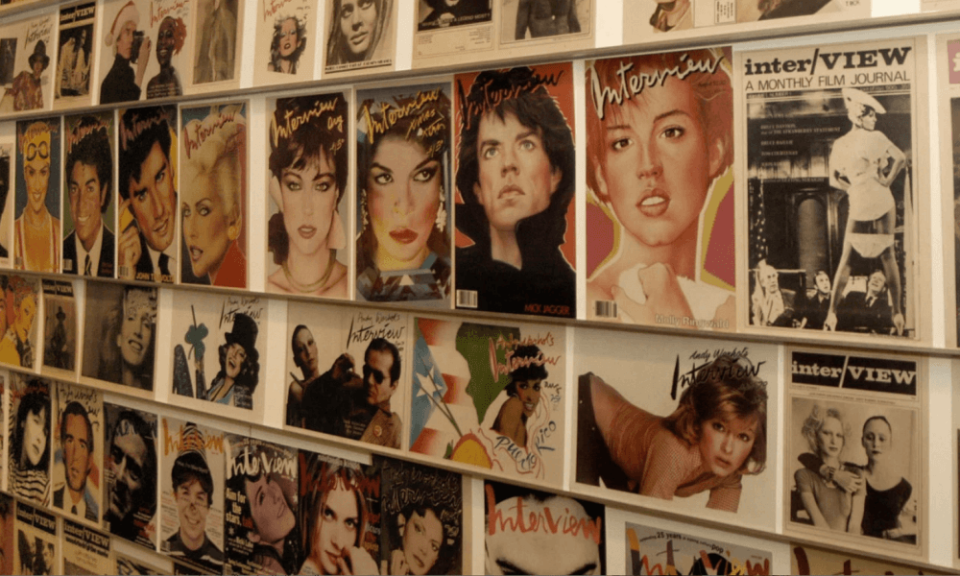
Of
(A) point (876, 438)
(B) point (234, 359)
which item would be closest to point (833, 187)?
(A) point (876, 438)

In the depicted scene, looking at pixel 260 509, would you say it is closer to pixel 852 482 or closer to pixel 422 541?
pixel 422 541

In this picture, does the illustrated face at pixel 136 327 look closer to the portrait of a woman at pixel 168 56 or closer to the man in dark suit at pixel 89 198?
the man in dark suit at pixel 89 198

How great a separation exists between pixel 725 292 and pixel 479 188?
1.66 feet

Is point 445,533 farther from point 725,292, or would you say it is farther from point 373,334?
point 725,292

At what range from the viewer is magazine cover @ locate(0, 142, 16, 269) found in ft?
7.67

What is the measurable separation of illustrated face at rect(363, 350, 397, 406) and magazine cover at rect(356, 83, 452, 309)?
128mm

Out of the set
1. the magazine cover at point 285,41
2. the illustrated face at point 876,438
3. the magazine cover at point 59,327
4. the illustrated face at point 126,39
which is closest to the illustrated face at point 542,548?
the illustrated face at point 876,438

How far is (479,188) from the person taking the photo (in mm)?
1443

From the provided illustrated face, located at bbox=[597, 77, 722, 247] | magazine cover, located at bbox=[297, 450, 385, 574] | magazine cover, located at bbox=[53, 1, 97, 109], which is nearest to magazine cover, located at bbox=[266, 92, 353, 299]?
magazine cover, located at bbox=[297, 450, 385, 574]

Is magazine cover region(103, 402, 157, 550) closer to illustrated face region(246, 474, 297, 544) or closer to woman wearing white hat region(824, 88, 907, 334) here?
illustrated face region(246, 474, 297, 544)

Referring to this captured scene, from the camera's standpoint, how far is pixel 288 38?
1.67 meters

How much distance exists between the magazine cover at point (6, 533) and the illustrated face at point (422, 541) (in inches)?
64.3

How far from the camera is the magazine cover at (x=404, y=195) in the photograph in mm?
1492

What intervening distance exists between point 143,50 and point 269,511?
48.5 inches
